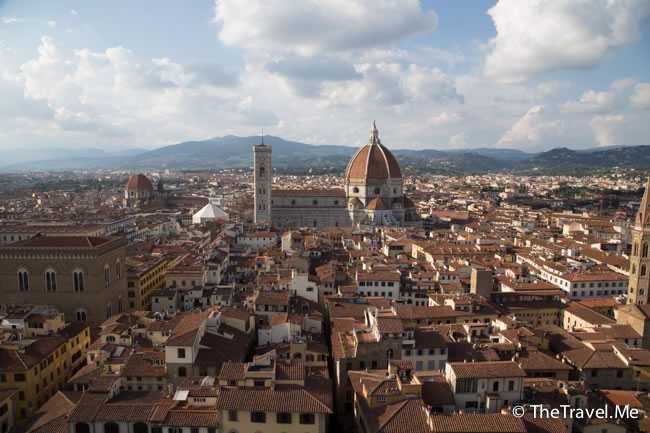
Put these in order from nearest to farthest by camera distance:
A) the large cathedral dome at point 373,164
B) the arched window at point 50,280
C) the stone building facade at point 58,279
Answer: the stone building facade at point 58,279
the arched window at point 50,280
the large cathedral dome at point 373,164

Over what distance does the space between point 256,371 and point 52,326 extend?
17.0 meters

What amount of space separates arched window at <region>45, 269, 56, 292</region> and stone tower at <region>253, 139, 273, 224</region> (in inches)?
1773

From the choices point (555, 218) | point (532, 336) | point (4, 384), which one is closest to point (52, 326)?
point (4, 384)

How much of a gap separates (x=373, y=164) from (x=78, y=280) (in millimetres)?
56691

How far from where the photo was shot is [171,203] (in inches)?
4478

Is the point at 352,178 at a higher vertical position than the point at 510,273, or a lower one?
higher

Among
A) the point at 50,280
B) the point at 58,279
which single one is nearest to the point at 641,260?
the point at 58,279

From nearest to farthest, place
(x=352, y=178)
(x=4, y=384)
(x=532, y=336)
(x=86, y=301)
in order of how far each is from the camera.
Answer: (x=4, y=384)
(x=532, y=336)
(x=86, y=301)
(x=352, y=178)

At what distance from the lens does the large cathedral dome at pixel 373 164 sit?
82812 mm

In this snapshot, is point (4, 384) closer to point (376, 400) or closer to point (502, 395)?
point (376, 400)

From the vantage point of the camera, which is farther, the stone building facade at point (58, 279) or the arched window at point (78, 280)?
the arched window at point (78, 280)

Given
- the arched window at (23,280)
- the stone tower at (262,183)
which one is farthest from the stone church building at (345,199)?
the arched window at (23,280)

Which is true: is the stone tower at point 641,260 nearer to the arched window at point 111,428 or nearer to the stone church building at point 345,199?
the arched window at point 111,428

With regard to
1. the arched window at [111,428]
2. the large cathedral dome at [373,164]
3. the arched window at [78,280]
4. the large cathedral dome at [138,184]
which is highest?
the large cathedral dome at [373,164]
